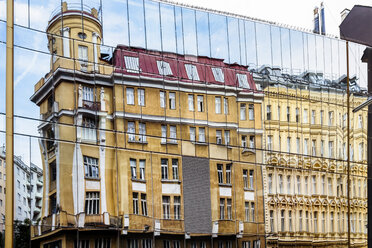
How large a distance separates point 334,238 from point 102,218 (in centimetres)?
1303

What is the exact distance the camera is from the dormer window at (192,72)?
1095 inches

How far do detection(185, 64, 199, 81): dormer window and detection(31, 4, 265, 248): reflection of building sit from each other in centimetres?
15

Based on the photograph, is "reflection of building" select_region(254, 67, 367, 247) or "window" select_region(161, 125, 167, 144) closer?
"window" select_region(161, 125, 167, 144)

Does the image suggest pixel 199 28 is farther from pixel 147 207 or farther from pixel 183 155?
pixel 147 207

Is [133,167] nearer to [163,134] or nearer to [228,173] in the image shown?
[163,134]

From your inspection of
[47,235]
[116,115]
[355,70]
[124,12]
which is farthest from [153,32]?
[355,70]

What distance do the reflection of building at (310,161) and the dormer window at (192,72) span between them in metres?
3.47

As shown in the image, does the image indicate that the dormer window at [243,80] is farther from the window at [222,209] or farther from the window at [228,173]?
the window at [222,209]

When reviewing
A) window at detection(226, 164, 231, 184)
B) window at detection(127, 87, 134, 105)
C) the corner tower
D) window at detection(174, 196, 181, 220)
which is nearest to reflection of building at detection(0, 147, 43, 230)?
the corner tower

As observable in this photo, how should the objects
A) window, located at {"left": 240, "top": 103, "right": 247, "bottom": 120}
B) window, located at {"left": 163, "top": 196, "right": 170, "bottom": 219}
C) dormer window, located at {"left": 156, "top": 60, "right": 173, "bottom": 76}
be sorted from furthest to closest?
1. window, located at {"left": 240, "top": 103, "right": 247, "bottom": 120}
2. dormer window, located at {"left": 156, "top": 60, "right": 173, "bottom": 76}
3. window, located at {"left": 163, "top": 196, "right": 170, "bottom": 219}

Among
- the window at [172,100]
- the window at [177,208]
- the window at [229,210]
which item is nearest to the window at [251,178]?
the window at [229,210]

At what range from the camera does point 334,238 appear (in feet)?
104

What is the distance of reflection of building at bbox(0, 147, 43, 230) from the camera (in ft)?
75.2

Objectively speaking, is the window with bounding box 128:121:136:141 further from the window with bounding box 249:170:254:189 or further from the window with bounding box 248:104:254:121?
the window with bounding box 248:104:254:121
